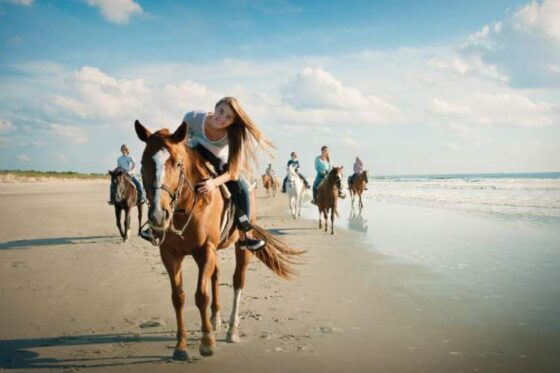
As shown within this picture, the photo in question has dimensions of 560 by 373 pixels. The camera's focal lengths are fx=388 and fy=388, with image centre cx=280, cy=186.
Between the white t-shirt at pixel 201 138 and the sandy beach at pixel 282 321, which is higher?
the white t-shirt at pixel 201 138

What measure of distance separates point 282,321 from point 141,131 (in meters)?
2.74

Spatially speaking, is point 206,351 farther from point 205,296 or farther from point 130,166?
point 130,166

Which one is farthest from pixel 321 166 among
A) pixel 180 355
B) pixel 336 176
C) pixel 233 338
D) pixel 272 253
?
pixel 180 355

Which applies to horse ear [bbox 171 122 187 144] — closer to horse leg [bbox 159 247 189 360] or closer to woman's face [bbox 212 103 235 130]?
woman's face [bbox 212 103 235 130]

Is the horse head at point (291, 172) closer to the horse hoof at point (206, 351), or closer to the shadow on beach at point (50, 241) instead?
the shadow on beach at point (50, 241)

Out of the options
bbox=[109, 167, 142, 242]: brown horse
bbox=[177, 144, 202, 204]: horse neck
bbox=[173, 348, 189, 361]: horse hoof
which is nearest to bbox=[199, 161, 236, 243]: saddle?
bbox=[177, 144, 202, 204]: horse neck

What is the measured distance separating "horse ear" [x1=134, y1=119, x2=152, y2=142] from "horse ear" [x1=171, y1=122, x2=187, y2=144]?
0.66 feet

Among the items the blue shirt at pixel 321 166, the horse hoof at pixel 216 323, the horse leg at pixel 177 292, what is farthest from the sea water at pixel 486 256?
the horse leg at pixel 177 292

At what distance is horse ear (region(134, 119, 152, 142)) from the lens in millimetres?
3205

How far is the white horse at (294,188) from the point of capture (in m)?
17.2

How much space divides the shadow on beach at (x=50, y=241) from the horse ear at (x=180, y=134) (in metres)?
8.52

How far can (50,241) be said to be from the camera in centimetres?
1045

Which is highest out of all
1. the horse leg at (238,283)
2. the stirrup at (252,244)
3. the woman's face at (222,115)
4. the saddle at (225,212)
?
the woman's face at (222,115)

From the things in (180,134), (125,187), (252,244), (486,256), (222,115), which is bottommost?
(486,256)
